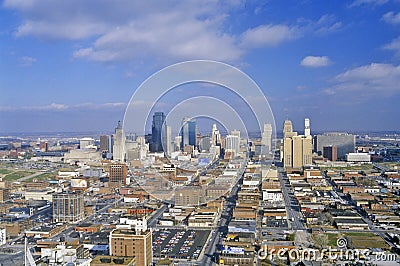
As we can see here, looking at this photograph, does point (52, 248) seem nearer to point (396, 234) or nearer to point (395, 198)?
point (396, 234)

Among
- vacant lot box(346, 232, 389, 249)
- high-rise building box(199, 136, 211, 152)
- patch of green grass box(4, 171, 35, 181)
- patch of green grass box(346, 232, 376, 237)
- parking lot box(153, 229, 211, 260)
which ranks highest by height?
high-rise building box(199, 136, 211, 152)

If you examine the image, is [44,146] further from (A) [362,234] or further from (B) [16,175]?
(A) [362,234]

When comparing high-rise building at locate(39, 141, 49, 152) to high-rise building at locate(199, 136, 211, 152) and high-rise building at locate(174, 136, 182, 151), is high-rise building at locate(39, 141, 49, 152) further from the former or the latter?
high-rise building at locate(174, 136, 182, 151)

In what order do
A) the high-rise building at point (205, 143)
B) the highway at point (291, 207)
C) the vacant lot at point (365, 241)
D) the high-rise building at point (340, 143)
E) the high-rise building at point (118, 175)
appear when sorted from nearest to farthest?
the vacant lot at point (365, 241)
the highway at point (291, 207)
the high-rise building at point (205, 143)
the high-rise building at point (118, 175)
the high-rise building at point (340, 143)

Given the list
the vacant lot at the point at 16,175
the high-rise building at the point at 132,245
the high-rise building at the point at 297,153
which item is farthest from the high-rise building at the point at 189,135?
the high-rise building at the point at 297,153

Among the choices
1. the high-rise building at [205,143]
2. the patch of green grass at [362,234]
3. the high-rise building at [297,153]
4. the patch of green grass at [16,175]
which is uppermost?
the high-rise building at [205,143]

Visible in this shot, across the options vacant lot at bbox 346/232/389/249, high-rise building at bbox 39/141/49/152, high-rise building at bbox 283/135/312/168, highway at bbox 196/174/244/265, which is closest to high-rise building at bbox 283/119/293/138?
high-rise building at bbox 283/135/312/168

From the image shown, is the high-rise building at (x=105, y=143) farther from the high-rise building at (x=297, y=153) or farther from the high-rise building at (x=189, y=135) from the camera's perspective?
the high-rise building at (x=189, y=135)

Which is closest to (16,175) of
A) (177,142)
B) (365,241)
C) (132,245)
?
(177,142)
